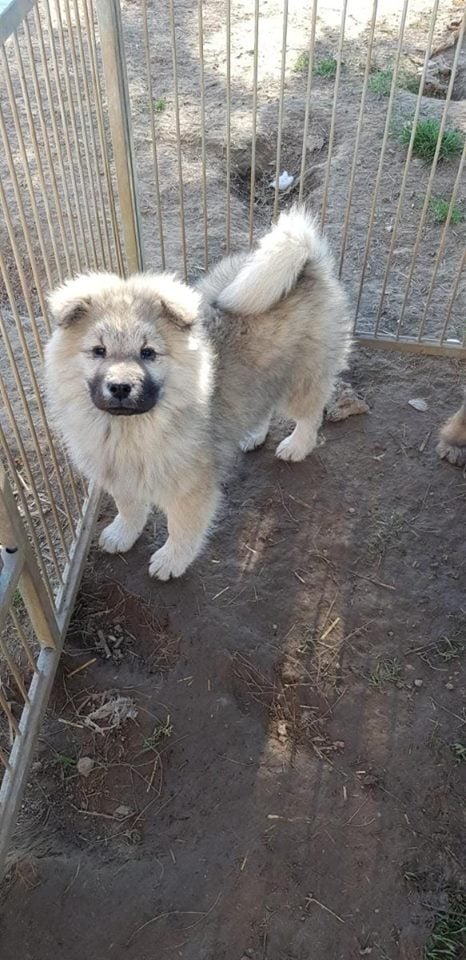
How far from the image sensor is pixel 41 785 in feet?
9.02

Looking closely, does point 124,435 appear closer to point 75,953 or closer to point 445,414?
point 75,953

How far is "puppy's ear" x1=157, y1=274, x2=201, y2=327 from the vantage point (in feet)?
8.73

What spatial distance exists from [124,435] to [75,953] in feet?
5.56

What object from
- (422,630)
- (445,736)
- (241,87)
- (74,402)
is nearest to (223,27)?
(241,87)

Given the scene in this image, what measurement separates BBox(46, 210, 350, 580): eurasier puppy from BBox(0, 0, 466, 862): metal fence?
16 cm

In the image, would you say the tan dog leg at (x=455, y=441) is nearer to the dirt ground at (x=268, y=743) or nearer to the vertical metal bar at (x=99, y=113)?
the dirt ground at (x=268, y=743)

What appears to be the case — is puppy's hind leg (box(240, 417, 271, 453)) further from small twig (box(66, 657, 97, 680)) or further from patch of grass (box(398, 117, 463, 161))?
patch of grass (box(398, 117, 463, 161))

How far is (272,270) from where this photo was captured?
3.12 meters

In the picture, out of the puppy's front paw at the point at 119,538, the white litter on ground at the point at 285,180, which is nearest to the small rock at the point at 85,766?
the puppy's front paw at the point at 119,538

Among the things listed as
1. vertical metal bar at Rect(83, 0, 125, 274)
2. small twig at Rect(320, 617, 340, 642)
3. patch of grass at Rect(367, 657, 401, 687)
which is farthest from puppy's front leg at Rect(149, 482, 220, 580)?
vertical metal bar at Rect(83, 0, 125, 274)

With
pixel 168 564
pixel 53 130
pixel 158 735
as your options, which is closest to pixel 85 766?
pixel 158 735

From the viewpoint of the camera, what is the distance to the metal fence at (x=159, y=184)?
103 inches

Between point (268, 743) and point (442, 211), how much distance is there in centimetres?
374

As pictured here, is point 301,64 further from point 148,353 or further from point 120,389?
point 120,389
